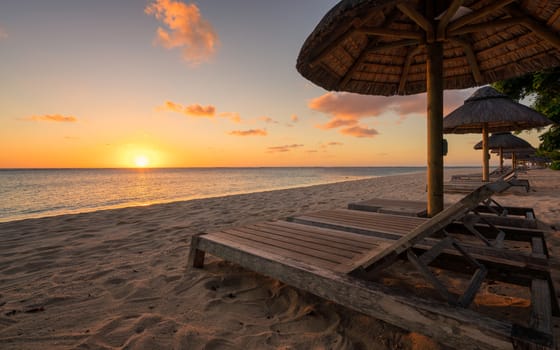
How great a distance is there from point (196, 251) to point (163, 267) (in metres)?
0.53

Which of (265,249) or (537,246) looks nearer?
(537,246)

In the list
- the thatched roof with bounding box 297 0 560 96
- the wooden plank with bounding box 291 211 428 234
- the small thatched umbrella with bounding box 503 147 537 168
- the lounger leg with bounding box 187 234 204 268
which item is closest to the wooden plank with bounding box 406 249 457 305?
the wooden plank with bounding box 291 211 428 234

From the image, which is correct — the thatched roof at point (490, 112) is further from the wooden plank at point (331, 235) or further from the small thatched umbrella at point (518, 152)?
the small thatched umbrella at point (518, 152)

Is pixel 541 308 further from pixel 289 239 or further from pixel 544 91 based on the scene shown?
pixel 544 91

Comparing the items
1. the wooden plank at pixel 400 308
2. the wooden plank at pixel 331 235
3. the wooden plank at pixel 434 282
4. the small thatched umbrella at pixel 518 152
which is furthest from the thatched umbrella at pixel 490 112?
the small thatched umbrella at pixel 518 152

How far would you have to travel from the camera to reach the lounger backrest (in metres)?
1.48

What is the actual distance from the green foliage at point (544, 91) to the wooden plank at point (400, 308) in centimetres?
1218

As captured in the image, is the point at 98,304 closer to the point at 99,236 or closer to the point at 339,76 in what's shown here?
the point at 99,236

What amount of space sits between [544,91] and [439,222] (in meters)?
13.5

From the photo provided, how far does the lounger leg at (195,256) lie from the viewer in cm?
295

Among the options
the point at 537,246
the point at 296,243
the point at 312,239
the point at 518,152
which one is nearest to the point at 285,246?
the point at 296,243

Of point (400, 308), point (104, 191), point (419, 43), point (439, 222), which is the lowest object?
point (104, 191)

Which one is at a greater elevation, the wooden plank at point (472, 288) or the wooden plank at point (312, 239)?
the wooden plank at point (312, 239)

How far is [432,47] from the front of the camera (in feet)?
9.98
